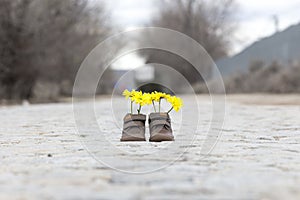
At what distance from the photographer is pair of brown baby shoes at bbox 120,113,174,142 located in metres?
4.07

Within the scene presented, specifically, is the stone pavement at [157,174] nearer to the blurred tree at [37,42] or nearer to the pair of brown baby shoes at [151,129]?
the pair of brown baby shoes at [151,129]

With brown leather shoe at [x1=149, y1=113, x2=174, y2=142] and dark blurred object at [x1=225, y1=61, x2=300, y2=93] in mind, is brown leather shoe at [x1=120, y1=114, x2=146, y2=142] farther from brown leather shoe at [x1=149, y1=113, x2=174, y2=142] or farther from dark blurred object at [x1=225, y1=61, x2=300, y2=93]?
dark blurred object at [x1=225, y1=61, x2=300, y2=93]

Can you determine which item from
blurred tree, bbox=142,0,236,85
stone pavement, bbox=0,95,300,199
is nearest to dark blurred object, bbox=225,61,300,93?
blurred tree, bbox=142,0,236,85

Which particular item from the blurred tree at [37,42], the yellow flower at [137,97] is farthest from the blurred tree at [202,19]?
the yellow flower at [137,97]

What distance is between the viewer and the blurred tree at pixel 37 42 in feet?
51.1

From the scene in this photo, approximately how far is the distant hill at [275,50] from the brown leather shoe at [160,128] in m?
17.6

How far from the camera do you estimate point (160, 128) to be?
413cm

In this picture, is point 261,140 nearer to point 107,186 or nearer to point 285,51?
point 107,186

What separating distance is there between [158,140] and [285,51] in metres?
20.7

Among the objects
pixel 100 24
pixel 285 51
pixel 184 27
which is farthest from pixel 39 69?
pixel 184 27

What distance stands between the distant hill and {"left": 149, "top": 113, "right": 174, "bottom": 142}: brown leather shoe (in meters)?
17.6

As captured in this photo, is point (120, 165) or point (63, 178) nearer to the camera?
point (63, 178)

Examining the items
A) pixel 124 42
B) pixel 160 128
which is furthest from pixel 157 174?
pixel 124 42

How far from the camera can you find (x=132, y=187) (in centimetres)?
225
